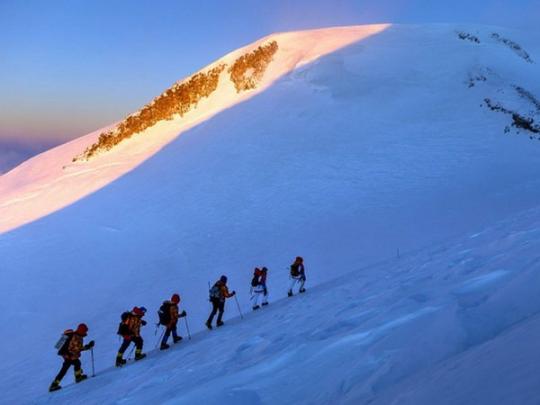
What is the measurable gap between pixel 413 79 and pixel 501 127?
7.63 m

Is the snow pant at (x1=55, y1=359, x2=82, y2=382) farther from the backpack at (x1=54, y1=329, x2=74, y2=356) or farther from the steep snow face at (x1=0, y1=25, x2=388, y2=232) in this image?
the steep snow face at (x1=0, y1=25, x2=388, y2=232)

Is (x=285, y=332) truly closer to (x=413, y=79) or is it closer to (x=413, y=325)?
(x=413, y=325)

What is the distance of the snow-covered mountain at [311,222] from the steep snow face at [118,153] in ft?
0.71

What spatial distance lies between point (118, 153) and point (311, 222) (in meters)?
18.5

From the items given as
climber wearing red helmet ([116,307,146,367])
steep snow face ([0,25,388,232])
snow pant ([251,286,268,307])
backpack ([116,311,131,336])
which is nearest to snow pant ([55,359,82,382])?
climber wearing red helmet ([116,307,146,367])

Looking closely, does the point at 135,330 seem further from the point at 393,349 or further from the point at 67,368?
the point at 393,349

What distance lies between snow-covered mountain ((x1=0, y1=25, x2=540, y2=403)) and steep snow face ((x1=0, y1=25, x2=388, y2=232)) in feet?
0.71

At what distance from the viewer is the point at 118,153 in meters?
32.9

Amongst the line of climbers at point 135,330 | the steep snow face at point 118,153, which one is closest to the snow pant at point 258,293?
the line of climbers at point 135,330

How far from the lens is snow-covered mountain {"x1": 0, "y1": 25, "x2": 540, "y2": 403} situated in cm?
455

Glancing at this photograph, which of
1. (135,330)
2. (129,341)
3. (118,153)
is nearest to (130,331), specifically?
(135,330)

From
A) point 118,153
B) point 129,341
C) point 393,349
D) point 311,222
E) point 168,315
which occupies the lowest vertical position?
point 393,349

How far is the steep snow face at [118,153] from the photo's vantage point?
26.5m

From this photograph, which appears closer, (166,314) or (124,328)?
(124,328)
